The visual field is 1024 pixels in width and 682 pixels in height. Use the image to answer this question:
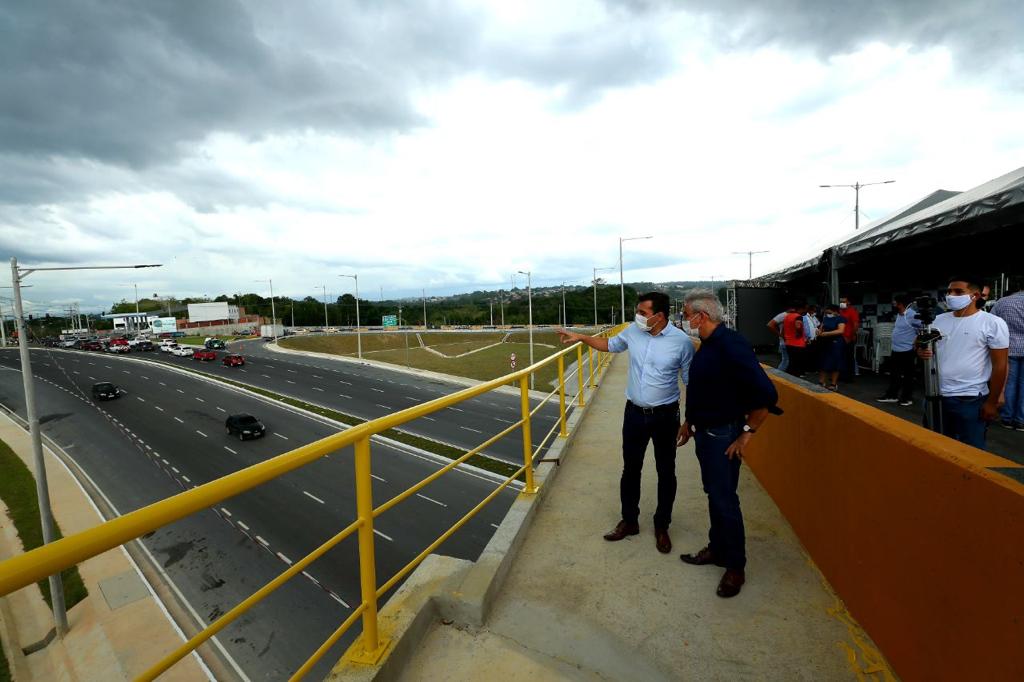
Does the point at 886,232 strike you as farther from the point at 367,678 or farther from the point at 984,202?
the point at 367,678

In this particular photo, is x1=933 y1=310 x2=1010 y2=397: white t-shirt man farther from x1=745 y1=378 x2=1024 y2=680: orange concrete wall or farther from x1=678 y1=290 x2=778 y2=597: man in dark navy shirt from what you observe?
x1=678 y1=290 x2=778 y2=597: man in dark navy shirt

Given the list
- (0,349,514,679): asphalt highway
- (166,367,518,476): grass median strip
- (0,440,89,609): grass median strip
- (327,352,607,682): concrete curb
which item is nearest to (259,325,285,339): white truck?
(0,349,514,679): asphalt highway

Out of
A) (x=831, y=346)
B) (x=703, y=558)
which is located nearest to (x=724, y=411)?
(x=703, y=558)

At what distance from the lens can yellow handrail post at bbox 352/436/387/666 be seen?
6.61ft

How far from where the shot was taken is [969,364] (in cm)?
363

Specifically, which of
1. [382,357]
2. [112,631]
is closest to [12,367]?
[382,357]

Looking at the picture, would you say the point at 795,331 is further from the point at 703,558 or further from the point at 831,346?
the point at 703,558

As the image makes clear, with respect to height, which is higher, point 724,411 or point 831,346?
point 724,411

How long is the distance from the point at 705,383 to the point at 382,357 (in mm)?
56163

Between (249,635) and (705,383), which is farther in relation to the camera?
(249,635)

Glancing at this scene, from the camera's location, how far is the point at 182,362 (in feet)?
163

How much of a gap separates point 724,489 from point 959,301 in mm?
2614

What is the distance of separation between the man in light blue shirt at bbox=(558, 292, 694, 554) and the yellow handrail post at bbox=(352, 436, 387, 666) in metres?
1.95

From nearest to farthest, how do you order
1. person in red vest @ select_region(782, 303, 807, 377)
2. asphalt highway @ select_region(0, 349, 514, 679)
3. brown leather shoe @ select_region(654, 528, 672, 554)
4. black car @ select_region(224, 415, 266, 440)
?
1. brown leather shoe @ select_region(654, 528, 672, 554)
2. person in red vest @ select_region(782, 303, 807, 377)
3. asphalt highway @ select_region(0, 349, 514, 679)
4. black car @ select_region(224, 415, 266, 440)
